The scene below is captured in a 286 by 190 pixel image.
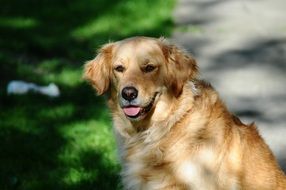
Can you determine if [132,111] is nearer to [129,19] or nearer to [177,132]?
[177,132]

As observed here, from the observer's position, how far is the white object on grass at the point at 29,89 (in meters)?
8.09

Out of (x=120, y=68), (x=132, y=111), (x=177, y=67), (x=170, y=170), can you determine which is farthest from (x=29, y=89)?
(x=170, y=170)

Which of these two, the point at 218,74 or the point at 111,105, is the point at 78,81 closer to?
the point at 218,74

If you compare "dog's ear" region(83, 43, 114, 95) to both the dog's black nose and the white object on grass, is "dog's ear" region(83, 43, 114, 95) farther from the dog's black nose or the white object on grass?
the white object on grass

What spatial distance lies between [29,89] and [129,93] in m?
3.35

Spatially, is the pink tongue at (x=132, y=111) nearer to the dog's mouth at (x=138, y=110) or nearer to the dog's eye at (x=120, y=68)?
the dog's mouth at (x=138, y=110)

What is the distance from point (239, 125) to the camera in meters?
5.11

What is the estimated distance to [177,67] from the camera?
16.7 ft

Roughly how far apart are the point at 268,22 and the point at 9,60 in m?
3.74

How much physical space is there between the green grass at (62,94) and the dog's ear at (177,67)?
1.45 metres

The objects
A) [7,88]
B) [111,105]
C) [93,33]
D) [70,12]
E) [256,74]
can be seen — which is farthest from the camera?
[70,12]

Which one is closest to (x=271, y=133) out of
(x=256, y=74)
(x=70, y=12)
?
(x=256, y=74)

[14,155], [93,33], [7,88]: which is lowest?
[14,155]

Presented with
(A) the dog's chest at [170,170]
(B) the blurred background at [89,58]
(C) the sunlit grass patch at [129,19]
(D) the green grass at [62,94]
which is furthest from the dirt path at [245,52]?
(A) the dog's chest at [170,170]
